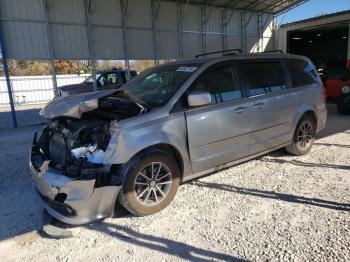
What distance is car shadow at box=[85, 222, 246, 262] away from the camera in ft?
9.48

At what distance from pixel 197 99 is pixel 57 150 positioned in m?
1.77

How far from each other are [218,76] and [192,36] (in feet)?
47.1

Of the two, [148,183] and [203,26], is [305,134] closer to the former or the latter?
[148,183]

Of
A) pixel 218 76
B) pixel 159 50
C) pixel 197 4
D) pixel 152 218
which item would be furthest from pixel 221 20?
pixel 152 218

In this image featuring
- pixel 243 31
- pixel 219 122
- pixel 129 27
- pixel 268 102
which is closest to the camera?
pixel 219 122

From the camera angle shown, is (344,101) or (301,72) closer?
(301,72)

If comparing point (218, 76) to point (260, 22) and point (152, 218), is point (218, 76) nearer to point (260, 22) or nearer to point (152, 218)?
point (152, 218)

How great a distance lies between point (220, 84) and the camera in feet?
14.2

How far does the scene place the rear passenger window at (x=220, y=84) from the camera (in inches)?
163

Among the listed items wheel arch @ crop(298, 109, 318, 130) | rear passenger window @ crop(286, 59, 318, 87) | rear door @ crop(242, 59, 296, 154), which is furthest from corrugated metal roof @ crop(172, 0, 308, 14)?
rear door @ crop(242, 59, 296, 154)

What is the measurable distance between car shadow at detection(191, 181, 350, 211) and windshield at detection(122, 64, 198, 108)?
141 cm

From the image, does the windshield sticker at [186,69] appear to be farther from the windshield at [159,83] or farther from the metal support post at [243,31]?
the metal support post at [243,31]

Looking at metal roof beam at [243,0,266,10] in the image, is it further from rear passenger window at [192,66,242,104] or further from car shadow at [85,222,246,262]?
car shadow at [85,222,246,262]

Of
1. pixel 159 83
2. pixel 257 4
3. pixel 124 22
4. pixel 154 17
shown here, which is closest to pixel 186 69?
Result: pixel 159 83
